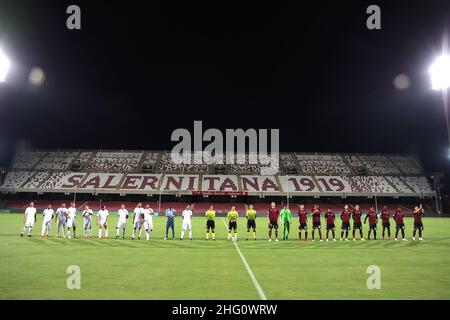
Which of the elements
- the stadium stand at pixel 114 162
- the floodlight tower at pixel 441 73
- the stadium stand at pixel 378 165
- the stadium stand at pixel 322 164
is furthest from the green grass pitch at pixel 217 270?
the stadium stand at pixel 378 165

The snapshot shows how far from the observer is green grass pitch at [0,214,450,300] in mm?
7734

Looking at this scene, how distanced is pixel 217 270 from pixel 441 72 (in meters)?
18.1

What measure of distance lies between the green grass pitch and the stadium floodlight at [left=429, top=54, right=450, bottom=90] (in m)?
9.71

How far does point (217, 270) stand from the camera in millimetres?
10391

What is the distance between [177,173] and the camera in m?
63.9

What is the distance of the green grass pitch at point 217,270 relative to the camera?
773cm

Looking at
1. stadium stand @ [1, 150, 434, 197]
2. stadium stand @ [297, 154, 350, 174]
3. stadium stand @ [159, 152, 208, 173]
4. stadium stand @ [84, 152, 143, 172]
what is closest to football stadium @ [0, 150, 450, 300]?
stadium stand @ [1, 150, 434, 197]

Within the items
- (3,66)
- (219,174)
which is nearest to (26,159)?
(219,174)

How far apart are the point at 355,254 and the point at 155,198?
158 feet

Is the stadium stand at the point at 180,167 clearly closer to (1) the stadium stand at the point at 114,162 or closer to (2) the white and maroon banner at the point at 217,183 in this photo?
(2) the white and maroon banner at the point at 217,183

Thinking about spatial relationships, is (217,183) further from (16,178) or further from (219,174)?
(16,178)

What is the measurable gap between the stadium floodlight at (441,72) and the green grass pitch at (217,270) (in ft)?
31.9
